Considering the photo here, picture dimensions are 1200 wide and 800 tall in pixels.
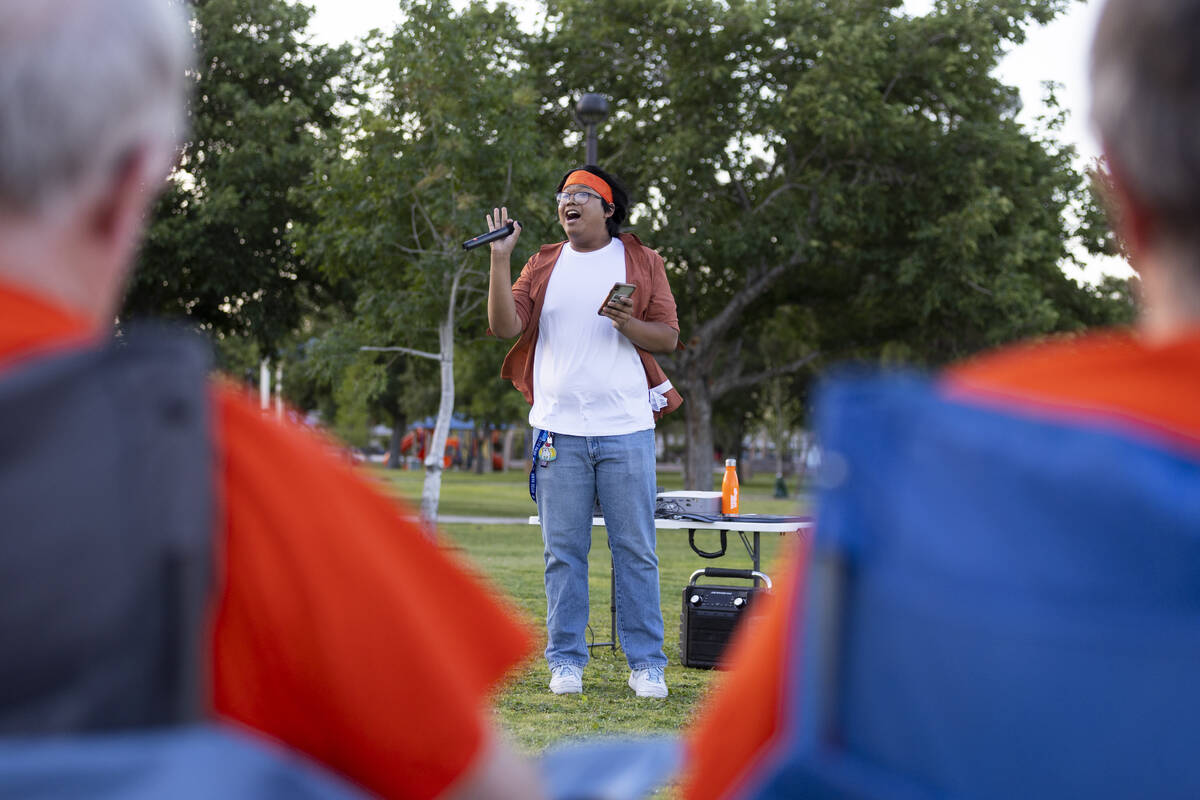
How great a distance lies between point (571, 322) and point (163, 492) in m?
4.42

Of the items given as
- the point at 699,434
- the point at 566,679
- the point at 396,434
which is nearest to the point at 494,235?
the point at 566,679

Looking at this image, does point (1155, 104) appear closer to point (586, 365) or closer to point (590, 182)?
point (586, 365)

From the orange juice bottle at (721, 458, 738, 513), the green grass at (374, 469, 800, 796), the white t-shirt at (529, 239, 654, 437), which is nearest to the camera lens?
the green grass at (374, 469, 800, 796)

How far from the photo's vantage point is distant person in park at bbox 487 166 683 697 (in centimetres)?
527

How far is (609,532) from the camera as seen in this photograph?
544cm

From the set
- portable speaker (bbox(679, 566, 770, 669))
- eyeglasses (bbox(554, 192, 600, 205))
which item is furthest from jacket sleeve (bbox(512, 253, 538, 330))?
portable speaker (bbox(679, 566, 770, 669))

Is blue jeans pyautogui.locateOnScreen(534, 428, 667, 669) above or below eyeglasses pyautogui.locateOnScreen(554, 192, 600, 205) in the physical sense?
below

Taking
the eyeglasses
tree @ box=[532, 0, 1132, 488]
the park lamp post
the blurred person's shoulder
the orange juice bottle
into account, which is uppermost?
tree @ box=[532, 0, 1132, 488]

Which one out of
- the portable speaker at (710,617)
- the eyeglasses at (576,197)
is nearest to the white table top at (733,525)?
the portable speaker at (710,617)

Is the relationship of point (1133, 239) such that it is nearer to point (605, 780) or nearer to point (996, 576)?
point (996, 576)

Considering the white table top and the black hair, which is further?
the white table top

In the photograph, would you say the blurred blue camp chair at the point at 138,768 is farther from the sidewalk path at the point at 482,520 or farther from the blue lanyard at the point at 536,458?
the sidewalk path at the point at 482,520

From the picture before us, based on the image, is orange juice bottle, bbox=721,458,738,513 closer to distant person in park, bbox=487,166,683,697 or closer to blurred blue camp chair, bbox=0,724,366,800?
distant person in park, bbox=487,166,683,697

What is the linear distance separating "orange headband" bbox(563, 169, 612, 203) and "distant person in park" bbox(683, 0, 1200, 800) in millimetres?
4449
